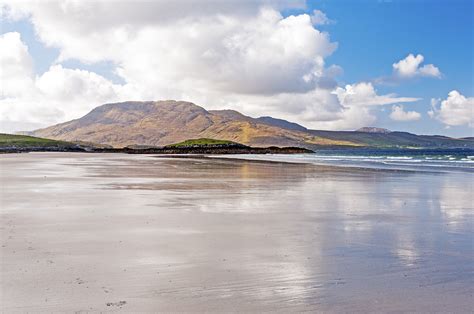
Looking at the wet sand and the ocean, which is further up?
the ocean

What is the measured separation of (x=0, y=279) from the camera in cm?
851

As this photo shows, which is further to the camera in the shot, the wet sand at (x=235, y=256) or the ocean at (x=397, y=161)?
the ocean at (x=397, y=161)

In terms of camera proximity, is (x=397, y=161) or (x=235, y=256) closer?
(x=235, y=256)

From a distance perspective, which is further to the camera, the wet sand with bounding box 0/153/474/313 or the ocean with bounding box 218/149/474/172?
the ocean with bounding box 218/149/474/172

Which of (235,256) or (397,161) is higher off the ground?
(397,161)

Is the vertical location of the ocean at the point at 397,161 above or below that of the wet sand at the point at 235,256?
above

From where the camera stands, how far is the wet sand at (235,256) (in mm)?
7484

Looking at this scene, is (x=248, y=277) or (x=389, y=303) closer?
(x=389, y=303)

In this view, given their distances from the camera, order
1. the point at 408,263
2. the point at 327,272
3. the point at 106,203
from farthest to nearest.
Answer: the point at 106,203 → the point at 408,263 → the point at 327,272

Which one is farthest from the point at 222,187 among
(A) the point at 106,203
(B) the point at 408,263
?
(B) the point at 408,263

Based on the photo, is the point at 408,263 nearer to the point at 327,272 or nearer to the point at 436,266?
the point at 436,266

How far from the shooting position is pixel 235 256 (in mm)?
10391

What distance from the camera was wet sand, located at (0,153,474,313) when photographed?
7484 millimetres

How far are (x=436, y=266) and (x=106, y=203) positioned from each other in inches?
548
